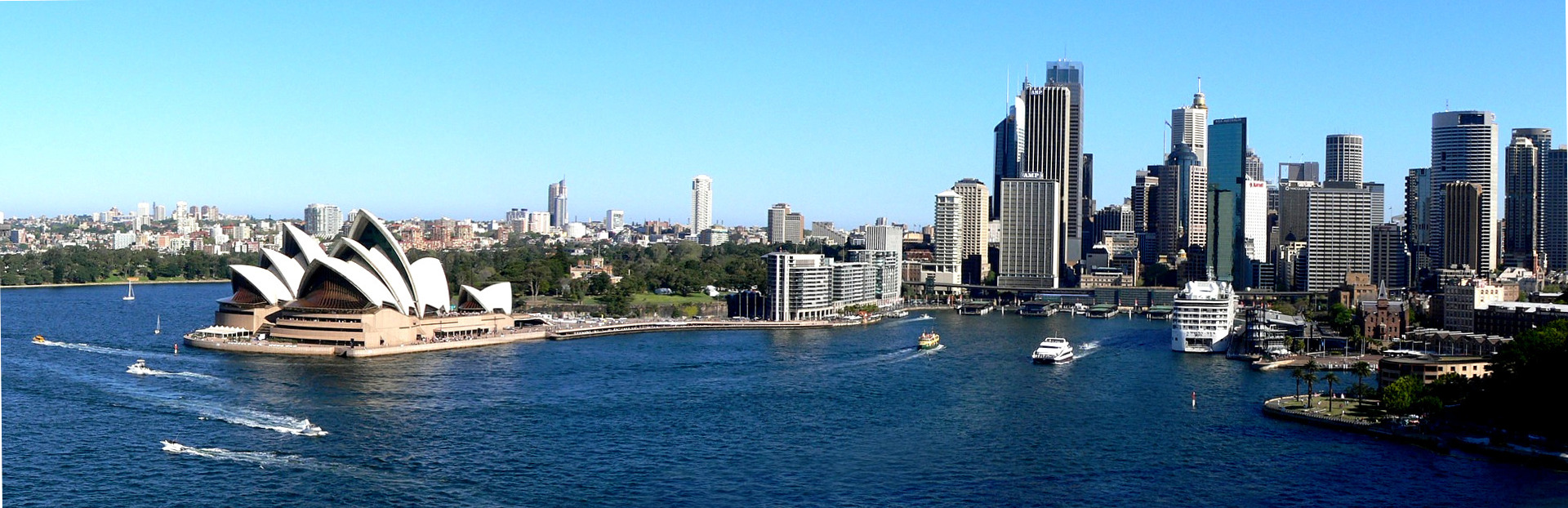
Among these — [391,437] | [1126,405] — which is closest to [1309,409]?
[1126,405]

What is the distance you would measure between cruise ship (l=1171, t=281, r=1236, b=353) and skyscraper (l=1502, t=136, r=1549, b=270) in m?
21.6

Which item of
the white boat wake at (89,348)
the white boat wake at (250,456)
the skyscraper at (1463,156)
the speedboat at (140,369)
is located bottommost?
the white boat wake at (250,456)

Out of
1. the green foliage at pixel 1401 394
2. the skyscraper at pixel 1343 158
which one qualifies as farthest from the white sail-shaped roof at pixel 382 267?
the skyscraper at pixel 1343 158

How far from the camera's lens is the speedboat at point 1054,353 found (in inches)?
615

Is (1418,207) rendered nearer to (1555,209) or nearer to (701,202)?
(1555,209)

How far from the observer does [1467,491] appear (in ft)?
27.3

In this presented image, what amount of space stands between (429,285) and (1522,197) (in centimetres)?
3021

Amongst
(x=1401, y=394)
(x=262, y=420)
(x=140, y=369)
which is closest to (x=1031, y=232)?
(x=1401, y=394)

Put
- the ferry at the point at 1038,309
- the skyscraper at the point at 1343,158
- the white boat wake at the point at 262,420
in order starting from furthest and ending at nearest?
the skyscraper at the point at 1343,158 < the ferry at the point at 1038,309 < the white boat wake at the point at 262,420

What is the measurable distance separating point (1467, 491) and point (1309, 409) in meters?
2.99

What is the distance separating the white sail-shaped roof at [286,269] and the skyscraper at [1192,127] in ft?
119

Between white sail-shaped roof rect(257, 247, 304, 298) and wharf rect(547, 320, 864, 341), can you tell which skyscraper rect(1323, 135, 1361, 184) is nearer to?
wharf rect(547, 320, 864, 341)

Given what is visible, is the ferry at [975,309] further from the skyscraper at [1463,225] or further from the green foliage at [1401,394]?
the green foliage at [1401,394]

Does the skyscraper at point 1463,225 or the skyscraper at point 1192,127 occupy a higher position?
the skyscraper at point 1192,127
